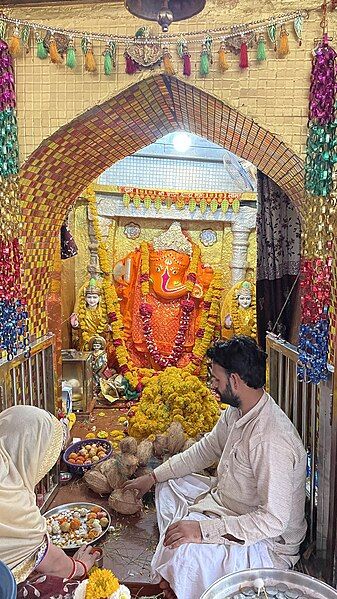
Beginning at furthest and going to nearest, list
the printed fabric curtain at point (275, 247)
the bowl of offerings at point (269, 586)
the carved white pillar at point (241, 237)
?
the carved white pillar at point (241, 237)
the printed fabric curtain at point (275, 247)
the bowl of offerings at point (269, 586)

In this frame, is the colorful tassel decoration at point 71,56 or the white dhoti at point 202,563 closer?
the white dhoti at point 202,563

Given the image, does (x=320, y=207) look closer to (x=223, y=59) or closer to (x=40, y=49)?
(x=223, y=59)

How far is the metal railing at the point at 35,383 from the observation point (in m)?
3.09

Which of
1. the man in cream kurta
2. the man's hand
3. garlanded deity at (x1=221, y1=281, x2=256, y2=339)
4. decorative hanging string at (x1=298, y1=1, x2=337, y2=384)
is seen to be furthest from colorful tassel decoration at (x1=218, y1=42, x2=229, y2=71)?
garlanded deity at (x1=221, y1=281, x2=256, y2=339)

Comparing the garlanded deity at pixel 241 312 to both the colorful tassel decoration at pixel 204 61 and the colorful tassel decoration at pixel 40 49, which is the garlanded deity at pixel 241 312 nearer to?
the colorful tassel decoration at pixel 204 61

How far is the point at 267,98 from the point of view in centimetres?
308

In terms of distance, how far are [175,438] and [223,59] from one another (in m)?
2.59

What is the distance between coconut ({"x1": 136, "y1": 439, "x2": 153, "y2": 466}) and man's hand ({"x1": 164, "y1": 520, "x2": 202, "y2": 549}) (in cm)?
131

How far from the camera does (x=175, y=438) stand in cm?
404

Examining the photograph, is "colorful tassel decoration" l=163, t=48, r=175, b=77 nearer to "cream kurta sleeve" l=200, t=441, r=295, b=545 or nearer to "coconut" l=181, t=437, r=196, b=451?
"cream kurta sleeve" l=200, t=441, r=295, b=545

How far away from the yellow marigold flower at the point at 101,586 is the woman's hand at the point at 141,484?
1.19 m

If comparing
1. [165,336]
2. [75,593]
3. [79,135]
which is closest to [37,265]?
[79,135]

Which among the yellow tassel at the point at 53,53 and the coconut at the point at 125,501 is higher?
the yellow tassel at the point at 53,53

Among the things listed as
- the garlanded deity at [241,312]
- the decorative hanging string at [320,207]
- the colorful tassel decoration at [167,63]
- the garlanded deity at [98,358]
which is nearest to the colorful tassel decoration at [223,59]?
the colorful tassel decoration at [167,63]
